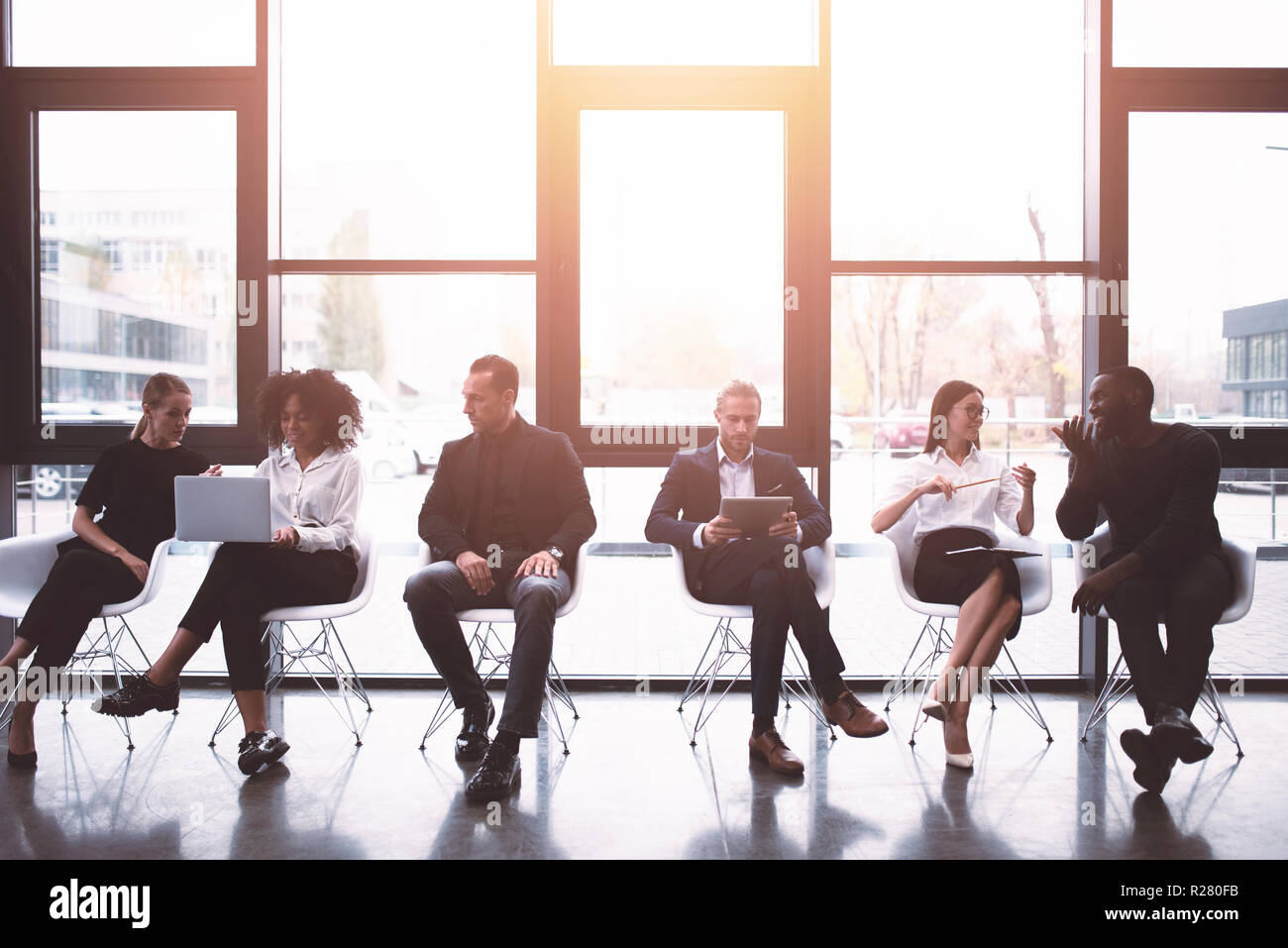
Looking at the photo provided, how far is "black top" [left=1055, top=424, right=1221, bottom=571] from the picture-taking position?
313 centimetres

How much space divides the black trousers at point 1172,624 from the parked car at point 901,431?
1321 mm

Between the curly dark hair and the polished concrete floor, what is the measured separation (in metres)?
1.11

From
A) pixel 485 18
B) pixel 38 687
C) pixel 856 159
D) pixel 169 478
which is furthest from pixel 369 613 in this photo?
pixel 856 159

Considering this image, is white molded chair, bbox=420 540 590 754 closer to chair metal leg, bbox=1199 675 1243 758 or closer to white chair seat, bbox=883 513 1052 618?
white chair seat, bbox=883 513 1052 618

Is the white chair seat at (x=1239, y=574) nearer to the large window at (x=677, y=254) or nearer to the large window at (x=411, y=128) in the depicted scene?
the large window at (x=677, y=254)

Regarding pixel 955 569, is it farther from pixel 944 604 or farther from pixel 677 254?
pixel 677 254

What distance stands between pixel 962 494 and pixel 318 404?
2468 millimetres

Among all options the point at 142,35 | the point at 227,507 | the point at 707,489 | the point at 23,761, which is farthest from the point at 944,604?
the point at 142,35

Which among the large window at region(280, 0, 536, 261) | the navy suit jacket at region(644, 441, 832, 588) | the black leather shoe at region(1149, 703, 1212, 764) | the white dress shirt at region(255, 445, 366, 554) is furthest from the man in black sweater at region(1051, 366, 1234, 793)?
the white dress shirt at region(255, 445, 366, 554)

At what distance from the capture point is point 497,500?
3463 mm

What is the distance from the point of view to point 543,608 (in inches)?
119
